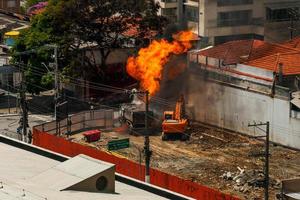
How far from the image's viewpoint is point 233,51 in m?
68.9

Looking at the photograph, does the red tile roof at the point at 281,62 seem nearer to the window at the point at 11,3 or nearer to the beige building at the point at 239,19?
the beige building at the point at 239,19

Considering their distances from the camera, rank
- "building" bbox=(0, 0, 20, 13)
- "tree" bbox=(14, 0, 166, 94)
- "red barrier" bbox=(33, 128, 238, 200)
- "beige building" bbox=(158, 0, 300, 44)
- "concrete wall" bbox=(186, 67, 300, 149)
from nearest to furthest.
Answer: "red barrier" bbox=(33, 128, 238, 200) < "concrete wall" bbox=(186, 67, 300, 149) < "tree" bbox=(14, 0, 166, 94) < "beige building" bbox=(158, 0, 300, 44) < "building" bbox=(0, 0, 20, 13)

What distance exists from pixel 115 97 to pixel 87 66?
3937 millimetres

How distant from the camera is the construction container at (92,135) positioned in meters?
59.0

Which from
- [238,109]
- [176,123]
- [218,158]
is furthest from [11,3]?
[218,158]

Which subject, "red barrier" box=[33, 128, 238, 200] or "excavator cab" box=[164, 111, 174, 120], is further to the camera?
"excavator cab" box=[164, 111, 174, 120]

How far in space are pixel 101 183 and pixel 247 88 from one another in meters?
28.6

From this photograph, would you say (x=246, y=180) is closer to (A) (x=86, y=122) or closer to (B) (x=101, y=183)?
(B) (x=101, y=183)

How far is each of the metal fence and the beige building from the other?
58.5 ft

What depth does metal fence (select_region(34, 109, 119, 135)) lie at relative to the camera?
60.7m

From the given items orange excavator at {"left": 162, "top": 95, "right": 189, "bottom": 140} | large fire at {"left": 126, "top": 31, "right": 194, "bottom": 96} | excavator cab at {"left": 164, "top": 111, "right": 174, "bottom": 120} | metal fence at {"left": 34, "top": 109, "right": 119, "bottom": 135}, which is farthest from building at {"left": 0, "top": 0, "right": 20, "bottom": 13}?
excavator cab at {"left": 164, "top": 111, "right": 174, "bottom": 120}

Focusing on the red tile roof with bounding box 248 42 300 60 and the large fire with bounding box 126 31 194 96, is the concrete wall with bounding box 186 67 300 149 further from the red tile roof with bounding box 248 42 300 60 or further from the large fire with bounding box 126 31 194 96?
the red tile roof with bounding box 248 42 300 60

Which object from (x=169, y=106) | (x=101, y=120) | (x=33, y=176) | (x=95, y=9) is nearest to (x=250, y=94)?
(x=169, y=106)

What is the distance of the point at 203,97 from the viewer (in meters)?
64.7
